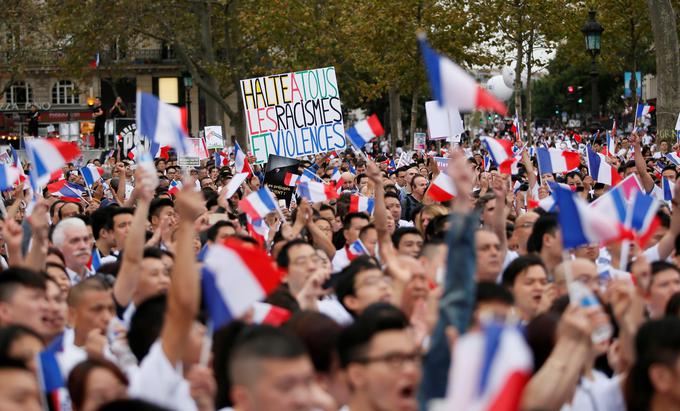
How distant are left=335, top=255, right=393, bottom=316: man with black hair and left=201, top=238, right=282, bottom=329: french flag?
1177 mm

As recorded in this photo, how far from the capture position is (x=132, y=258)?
295 inches

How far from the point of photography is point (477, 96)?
5527 millimetres

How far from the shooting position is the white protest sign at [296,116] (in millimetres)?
17812

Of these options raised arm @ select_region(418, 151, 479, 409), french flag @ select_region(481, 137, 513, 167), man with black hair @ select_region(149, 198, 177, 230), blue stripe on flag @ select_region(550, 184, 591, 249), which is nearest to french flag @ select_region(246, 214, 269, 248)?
man with black hair @ select_region(149, 198, 177, 230)

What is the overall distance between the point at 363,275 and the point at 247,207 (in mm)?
4375

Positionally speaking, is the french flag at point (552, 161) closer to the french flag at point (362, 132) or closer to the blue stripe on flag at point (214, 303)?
the french flag at point (362, 132)

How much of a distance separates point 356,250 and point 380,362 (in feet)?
17.1

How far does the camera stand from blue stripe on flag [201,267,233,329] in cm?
543

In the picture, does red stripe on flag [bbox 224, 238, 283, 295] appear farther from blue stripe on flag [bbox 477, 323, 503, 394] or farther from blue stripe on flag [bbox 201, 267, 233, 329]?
blue stripe on flag [bbox 477, 323, 503, 394]

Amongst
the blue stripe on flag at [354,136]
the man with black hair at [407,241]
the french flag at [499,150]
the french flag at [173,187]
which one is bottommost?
the man with black hair at [407,241]

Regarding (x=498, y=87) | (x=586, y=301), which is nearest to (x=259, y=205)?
(x=586, y=301)

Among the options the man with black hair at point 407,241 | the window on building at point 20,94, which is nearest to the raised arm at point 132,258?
the man with black hair at point 407,241

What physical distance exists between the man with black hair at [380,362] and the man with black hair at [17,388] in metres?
1.15

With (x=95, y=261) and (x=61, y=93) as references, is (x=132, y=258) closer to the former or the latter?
(x=95, y=261)
